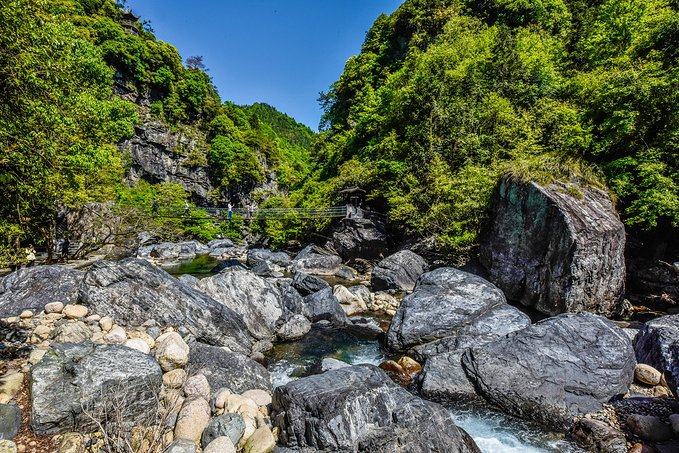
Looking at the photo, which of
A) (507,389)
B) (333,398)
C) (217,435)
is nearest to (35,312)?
(217,435)

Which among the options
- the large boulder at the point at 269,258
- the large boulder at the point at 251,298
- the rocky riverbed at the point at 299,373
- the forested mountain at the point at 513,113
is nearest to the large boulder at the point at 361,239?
the forested mountain at the point at 513,113

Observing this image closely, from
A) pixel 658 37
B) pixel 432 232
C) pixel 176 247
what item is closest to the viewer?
pixel 658 37

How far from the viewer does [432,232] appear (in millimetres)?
14445

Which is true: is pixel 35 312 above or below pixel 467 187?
below

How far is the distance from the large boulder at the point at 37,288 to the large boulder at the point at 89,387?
2.28m

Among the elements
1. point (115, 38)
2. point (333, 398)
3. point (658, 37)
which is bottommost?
point (333, 398)

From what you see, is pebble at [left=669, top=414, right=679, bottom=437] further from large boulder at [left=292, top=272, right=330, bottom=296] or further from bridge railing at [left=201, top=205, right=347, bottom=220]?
bridge railing at [left=201, top=205, right=347, bottom=220]

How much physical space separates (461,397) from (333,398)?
2.60 meters

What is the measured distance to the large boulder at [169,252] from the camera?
21.0 m

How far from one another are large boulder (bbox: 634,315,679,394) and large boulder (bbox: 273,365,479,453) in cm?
415

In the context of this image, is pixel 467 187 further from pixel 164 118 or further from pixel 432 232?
pixel 164 118

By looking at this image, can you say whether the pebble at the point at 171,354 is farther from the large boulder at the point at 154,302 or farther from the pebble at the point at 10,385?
the pebble at the point at 10,385

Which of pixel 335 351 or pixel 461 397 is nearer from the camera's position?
pixel 461 397

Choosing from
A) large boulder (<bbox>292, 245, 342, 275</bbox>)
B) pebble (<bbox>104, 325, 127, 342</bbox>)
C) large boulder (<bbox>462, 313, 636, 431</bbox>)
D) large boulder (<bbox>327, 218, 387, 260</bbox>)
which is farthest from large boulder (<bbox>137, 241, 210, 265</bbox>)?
large boulder (<bbox>462, 313, 636, 431</bbox>)
